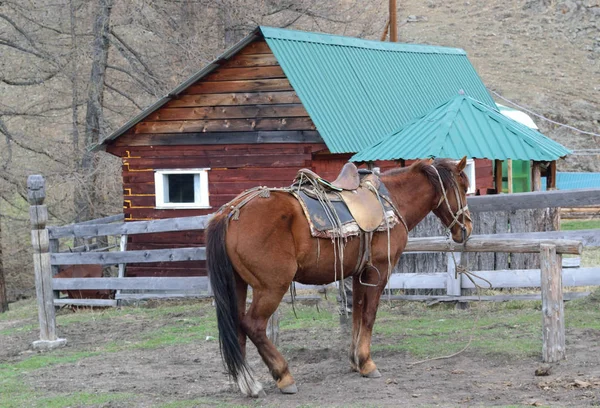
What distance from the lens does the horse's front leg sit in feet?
23.7

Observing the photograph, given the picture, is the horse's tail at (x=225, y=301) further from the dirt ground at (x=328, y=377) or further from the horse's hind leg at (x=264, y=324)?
the dirt ground at (x=328, y=377)

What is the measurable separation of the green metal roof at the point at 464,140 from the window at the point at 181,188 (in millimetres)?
2997

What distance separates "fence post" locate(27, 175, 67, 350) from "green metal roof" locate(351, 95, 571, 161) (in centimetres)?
604

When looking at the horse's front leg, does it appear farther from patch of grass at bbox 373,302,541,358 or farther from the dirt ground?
patch of grass at bbox 373,302,541,358

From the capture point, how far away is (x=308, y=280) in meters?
7.03

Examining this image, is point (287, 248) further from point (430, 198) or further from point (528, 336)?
point (528, 336)

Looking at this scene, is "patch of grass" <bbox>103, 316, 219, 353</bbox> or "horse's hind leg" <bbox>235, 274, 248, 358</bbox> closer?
"horse's hind leg" <bbox>235, 274, 248, 358</bbox>

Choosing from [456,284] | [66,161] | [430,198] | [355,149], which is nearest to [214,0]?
[66,161]

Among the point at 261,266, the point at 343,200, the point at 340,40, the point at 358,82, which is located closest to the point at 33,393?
the point at 261,266

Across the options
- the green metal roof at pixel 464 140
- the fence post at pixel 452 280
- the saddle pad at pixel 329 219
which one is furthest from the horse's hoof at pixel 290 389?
the green metal roof at pixel 464 140

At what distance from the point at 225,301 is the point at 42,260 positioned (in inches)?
171

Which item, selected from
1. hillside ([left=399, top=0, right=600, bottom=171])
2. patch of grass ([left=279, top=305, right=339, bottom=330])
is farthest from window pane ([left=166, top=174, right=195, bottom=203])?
hillside ([left=399, top=0, right=600, bottom=171])

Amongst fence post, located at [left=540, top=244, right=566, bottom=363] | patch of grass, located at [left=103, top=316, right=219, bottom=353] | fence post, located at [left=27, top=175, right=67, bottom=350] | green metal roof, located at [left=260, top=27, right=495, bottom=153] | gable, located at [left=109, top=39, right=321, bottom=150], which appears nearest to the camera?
fence post, located at [left=540, top=244, right=566, bottom=363]

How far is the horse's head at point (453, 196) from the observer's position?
7.66 metres
